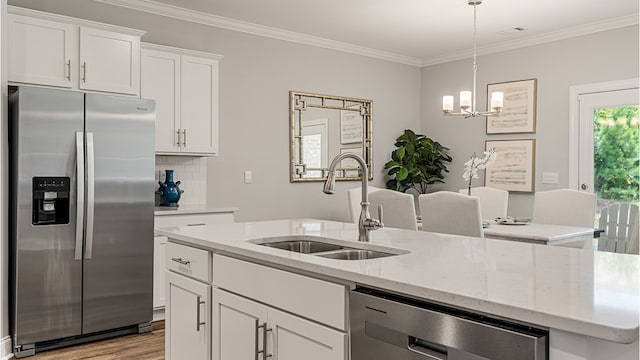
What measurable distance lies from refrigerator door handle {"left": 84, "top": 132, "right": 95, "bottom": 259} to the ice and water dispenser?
128mm

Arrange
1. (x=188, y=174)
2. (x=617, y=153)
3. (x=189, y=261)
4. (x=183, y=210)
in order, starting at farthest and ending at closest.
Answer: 1. (x=617, y=153)
2. (x=188, y=174)
3. (x=183, y=210)
4. (x=189, y=261)

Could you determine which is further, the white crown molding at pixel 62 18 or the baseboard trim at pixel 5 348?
the white crown molding at pixel 62 18

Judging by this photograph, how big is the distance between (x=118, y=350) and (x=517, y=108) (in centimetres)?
462

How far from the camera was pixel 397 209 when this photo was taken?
3.99m

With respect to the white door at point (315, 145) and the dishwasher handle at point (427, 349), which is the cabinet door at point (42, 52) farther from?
the dishwasher handle at point (427, 349)

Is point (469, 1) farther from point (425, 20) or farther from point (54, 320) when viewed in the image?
point (54, 320)

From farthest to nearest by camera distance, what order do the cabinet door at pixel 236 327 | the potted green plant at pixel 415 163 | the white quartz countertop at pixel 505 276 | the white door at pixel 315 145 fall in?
the potted green plant at pixel 415 163
the white door at pixel 315 145
the cabinet door at pixel 236 327
the white quartz countertop at pixel 505 276

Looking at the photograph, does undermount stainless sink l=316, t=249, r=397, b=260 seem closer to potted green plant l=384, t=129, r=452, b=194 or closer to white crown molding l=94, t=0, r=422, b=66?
white crown molding l=94, t=0, r=422, b=66

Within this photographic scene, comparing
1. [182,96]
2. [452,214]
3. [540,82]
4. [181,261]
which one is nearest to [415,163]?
[540,82]

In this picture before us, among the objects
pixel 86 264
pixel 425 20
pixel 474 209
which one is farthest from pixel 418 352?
pixel 425 20

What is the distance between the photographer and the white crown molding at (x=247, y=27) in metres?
4.40

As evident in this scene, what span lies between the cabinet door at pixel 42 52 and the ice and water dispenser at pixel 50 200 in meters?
0.69

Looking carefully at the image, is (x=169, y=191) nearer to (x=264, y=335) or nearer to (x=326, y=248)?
(x=326, y=248)

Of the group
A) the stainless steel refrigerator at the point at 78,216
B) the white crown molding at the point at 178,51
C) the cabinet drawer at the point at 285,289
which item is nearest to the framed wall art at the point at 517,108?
the white crown molding at the point at 178,51
